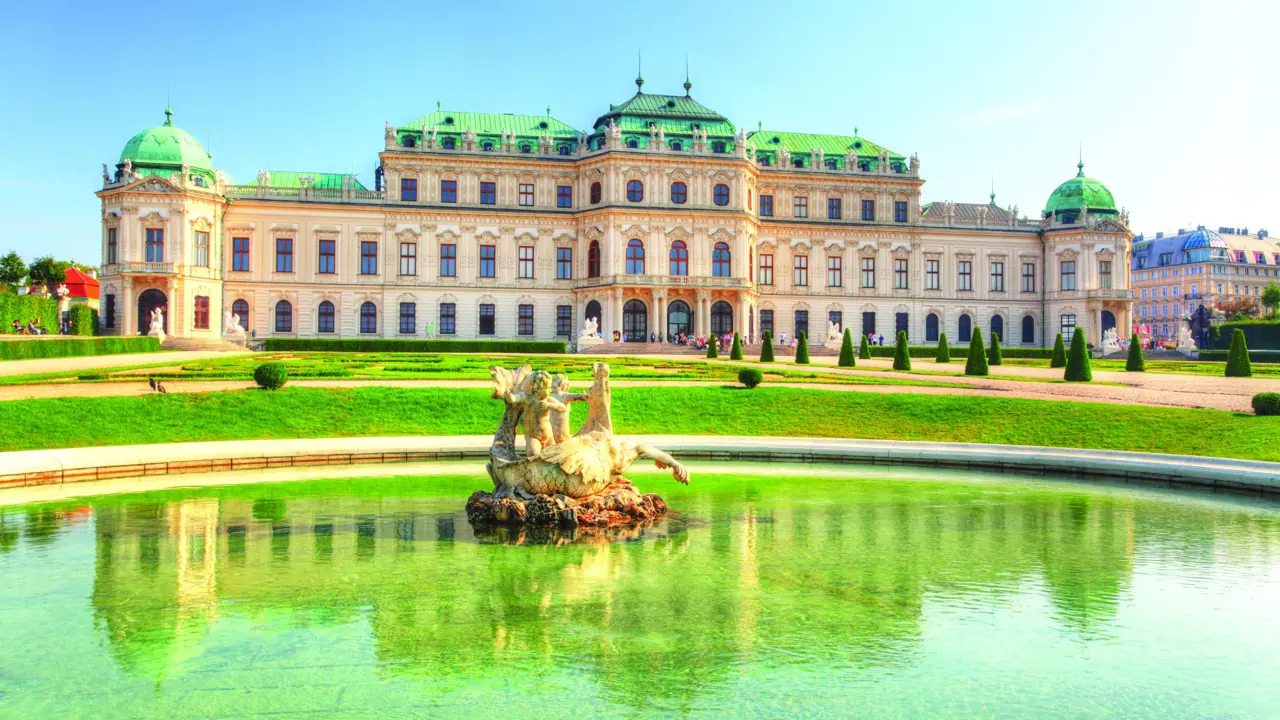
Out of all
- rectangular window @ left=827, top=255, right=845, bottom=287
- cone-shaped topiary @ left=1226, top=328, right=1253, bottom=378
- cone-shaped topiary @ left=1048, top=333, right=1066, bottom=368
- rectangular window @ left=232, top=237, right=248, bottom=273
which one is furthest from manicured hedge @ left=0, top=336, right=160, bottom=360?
cone-shaped topiary @ left=1226, top=328, right=1253, bottom=378

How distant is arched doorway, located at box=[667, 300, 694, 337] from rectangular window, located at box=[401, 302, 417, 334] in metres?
16.1

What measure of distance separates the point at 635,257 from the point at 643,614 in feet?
173

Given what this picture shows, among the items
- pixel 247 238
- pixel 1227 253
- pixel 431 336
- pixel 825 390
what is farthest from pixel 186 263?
pixel 1227 253

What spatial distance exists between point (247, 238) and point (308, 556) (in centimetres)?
5328

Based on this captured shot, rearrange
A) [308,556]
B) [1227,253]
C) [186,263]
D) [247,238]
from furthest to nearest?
[1227,253], [247,238], [186,263], [308,556]

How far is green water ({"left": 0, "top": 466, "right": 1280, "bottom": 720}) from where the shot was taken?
23.7 ft

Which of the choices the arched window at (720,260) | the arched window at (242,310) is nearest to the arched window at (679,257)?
the arched window at (720,260)

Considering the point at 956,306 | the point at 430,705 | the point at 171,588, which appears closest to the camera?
the point at 430,705

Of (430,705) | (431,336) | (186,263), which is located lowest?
(430,705)

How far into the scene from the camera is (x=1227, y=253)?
4589 inches

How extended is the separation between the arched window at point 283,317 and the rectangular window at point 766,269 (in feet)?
101

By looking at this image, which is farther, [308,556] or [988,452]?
[988,452]

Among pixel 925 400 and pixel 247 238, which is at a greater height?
pixel 247 238

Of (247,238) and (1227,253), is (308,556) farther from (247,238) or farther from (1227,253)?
(1227,253)
